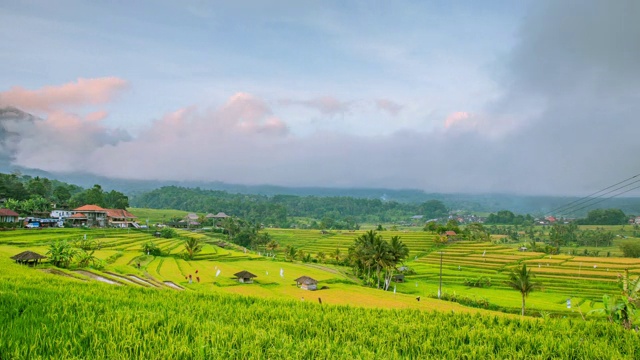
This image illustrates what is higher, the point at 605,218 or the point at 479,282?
the point at 605,218

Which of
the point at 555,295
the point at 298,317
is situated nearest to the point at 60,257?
the point at 298,317

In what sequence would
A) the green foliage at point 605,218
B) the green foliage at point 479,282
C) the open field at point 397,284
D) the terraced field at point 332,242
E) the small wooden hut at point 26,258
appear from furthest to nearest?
the green foliage at point 605,218
the terraced field at point 332,242
the green foliage at point 479,282
the open field at point 397,284
the small wooden hut at point 26,258

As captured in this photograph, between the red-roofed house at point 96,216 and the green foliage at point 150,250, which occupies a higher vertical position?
the red-roofed house at point 96,216

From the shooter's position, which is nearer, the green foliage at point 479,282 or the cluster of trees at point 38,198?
the green foliage at point 479,282

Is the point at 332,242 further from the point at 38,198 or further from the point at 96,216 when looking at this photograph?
the point at 38,198

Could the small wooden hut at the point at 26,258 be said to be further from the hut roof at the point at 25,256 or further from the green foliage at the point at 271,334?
the green foliage at the point at 271,334

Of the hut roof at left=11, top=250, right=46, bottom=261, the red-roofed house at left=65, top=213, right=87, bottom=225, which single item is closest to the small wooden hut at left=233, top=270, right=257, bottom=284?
the hut roof at left=11, top=250, right=46, bottom=261

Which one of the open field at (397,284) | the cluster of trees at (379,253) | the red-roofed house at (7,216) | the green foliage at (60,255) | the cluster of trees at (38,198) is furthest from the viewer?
the cluster of trees at (38,198)

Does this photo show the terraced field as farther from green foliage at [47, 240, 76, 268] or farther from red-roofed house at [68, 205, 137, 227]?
green foliage at [47, 240, 76, 268]

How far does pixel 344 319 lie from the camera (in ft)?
24.2

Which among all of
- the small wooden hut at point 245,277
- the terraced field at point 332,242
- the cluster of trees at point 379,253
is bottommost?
the terraced field at point 332,242

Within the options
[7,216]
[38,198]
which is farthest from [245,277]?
[38,198]

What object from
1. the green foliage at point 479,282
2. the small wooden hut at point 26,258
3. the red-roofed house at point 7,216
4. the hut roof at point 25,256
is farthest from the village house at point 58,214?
the green foliage at point 479,282

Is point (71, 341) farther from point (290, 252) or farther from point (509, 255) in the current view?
point (509, 255)
